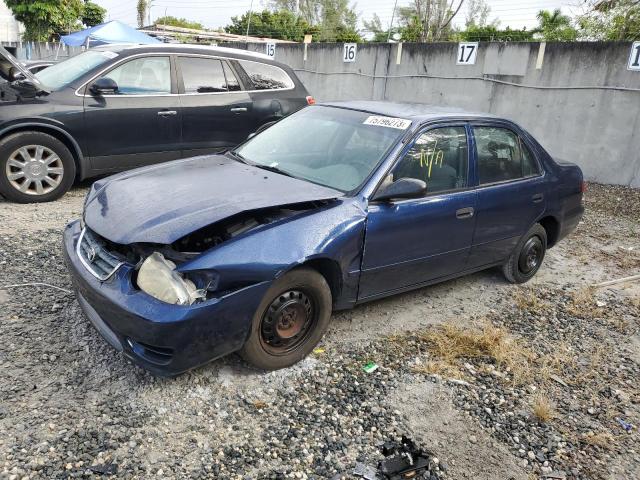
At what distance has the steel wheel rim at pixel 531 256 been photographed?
4.94 m

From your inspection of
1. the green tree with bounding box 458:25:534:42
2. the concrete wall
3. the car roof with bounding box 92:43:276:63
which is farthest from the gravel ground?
the green tree with bounding box 458:25:534:42

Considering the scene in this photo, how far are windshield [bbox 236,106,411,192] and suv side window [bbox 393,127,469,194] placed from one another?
0.56 ft

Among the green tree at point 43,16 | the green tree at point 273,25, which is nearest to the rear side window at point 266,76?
the green tree at point 43,16

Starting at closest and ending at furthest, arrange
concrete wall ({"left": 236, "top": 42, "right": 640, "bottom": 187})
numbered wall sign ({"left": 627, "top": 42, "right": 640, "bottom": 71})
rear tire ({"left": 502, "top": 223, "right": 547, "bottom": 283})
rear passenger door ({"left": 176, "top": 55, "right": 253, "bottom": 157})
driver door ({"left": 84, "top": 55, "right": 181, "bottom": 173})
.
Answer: rear tire ({"left": 502, "top": 223, "right": 547, "bottom": 283})
driver door ({"left": 84, "top": 55, "right": 181, "bottom": 173})
rear passenger door ({"left": 176, "top": 55, "right": 253, "bottom": 157})
numbered wall sign ({"left": 627, "top": 42, "right": 640, "bottom": 71})
concrete wall ({"left": 236, "top": 42, "right": 640, "bottom": 187})

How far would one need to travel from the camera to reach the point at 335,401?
3.04 m

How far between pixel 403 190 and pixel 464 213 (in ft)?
2.65

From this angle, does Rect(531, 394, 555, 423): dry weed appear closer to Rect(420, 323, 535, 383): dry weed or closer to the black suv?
Rect(420, 323, 535, 383): dry weed

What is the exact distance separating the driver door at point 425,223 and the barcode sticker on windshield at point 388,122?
0.47 feet

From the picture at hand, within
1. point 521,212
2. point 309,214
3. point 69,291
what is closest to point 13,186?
point 69,291

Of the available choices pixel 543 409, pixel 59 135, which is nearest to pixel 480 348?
pixel 543 409

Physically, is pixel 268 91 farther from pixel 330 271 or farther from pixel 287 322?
pixel 287 322

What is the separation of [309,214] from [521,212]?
2.28 metres

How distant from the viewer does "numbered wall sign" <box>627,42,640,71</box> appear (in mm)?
8531

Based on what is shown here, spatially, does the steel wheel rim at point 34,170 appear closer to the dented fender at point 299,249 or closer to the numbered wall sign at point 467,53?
the dented fender at point 299,249
